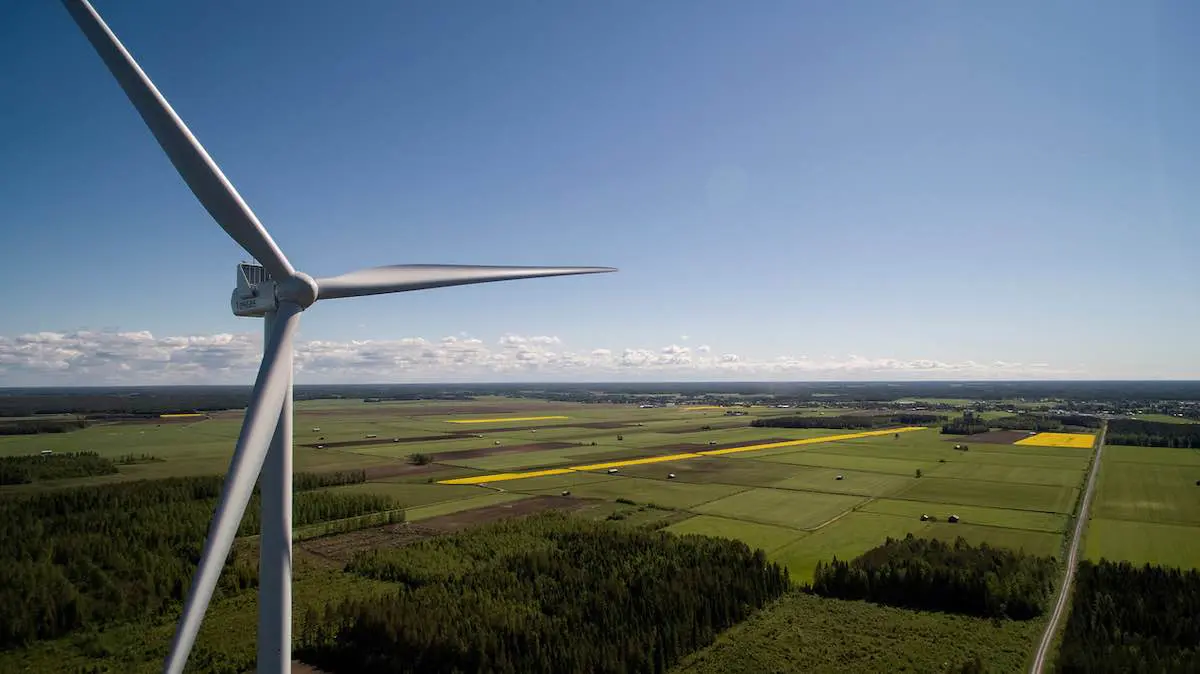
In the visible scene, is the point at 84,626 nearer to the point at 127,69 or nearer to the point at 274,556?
the point at 274,556

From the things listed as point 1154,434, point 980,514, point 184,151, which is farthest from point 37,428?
point 1154,434

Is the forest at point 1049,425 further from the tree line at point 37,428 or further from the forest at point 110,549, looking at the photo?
the tree line at point 37,428

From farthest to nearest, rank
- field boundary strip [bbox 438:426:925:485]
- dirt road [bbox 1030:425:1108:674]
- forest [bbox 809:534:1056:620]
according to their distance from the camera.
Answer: field boundary strip [bbox 438:426:925:485], forest [bbox 809:534:1056:620], dirt road [bbox 1030:425:1108:674]

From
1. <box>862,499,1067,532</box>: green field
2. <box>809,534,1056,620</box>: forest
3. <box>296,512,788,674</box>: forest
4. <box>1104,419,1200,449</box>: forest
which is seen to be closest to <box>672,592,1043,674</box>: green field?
<box>809,534,1056,620</box>: forest

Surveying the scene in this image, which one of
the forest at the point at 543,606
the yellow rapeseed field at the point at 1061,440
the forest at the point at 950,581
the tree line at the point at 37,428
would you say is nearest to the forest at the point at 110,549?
the forest at the point at 543,606

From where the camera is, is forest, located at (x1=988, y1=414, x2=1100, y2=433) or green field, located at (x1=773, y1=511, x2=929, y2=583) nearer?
green field, located at (x1=773, y1=511, x2=929, y2=583)

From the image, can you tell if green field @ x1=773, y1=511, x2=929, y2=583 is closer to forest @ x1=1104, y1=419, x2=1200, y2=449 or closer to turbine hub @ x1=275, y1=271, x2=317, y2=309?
turbine hub @ x1=275, y1=271, x2=317, y2=309
